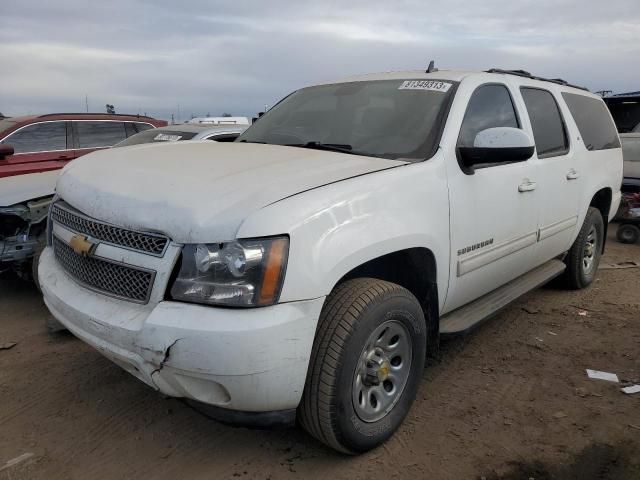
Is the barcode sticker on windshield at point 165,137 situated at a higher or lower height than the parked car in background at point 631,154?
higher

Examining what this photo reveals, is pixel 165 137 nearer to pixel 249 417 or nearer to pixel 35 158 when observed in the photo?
pixel 35 158

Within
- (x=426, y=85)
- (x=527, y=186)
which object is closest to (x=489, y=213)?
(x=527, y=186)

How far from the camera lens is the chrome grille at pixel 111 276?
233 centimetres

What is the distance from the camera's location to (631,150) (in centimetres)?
870

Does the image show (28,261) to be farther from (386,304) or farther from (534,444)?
(534,444)

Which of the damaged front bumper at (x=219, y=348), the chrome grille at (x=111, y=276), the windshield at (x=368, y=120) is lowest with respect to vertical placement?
the damaged front bumper at (x=219, y=348)

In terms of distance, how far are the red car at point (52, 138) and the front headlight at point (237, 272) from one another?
5968 millimetres

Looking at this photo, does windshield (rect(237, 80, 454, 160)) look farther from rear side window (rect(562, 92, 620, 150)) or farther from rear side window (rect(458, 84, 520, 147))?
rear side window (rect(562, 92, 620, 150))

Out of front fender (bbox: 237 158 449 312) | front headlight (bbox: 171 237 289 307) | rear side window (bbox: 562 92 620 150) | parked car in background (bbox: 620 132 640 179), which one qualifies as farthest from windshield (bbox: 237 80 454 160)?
parked car in background (bbox: 620 132 640 179)

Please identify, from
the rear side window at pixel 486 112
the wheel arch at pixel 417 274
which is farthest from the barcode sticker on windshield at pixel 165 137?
the wheel arch at pixel 417 274

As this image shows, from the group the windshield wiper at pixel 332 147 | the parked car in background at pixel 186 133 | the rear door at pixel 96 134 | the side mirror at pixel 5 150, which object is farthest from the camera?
the rear door at pixel 96 134

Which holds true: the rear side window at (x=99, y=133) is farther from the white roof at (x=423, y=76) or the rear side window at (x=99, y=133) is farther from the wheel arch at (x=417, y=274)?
the wheel arch at (x=417, y=274)

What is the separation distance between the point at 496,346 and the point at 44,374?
3.08 metres

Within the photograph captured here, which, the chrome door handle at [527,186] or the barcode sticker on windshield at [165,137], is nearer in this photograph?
Result: the chrome door handle at [527,186]
